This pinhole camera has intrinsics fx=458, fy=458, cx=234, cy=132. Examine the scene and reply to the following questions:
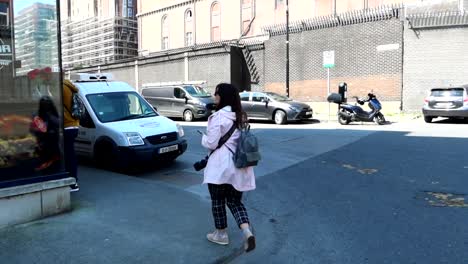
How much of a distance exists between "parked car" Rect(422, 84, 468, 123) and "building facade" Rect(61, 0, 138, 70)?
46135 millimetres

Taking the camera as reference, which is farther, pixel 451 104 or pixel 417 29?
pixel 417 29

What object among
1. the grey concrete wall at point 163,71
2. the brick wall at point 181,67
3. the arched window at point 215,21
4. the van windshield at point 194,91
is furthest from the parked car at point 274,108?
the arched window at point 215,21

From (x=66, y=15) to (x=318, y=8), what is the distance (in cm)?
4662

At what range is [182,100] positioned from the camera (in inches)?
891

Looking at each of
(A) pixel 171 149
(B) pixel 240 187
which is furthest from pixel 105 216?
(A) pixel 171 149

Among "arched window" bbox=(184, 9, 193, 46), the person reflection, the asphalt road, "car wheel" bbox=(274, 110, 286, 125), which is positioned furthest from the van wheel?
"arched window" bbox=(184, 9, 193, 46)

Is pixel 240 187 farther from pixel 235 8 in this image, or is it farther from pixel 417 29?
pixel 235 8

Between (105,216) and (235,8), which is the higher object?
(235,8)

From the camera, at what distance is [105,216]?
5.61m

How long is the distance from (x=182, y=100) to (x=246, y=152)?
18553mm

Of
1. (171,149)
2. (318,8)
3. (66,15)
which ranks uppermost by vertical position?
(66,15)

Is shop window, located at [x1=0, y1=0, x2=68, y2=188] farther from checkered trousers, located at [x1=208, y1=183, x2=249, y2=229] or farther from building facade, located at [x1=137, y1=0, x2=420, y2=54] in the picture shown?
building facade, located at [x1=137, y1=0, x2=420, y2=54]

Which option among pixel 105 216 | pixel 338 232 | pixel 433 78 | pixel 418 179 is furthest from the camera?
pixel 433 78

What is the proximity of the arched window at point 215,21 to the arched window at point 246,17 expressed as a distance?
10.9ft
